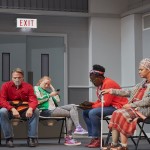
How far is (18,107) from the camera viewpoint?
545 cm

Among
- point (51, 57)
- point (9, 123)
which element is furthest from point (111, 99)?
point (51, 57)

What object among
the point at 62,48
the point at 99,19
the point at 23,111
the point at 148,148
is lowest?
the point at 148,148

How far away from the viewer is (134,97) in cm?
474

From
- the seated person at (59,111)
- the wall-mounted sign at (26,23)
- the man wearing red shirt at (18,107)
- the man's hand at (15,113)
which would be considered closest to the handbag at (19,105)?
the man wearing red shirt at (18,107)

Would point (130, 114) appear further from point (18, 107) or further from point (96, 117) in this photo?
point (18, 107)

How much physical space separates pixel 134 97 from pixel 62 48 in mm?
3690

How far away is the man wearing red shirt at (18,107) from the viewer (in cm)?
532

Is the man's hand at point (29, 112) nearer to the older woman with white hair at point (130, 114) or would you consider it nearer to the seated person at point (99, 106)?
the seated person at point (99, 106)

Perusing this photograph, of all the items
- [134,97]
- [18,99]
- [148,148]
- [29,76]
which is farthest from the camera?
[29,76]

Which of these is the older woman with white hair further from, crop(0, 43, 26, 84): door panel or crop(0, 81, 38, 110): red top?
crop(0, 43, 26, 84): door panel

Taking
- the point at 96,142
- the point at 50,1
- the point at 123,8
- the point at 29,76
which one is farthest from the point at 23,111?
the point at 123,8

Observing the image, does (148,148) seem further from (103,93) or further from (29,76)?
(29,76)

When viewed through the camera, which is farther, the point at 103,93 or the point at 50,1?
the point at 50,1

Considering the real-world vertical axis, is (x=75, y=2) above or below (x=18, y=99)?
above
